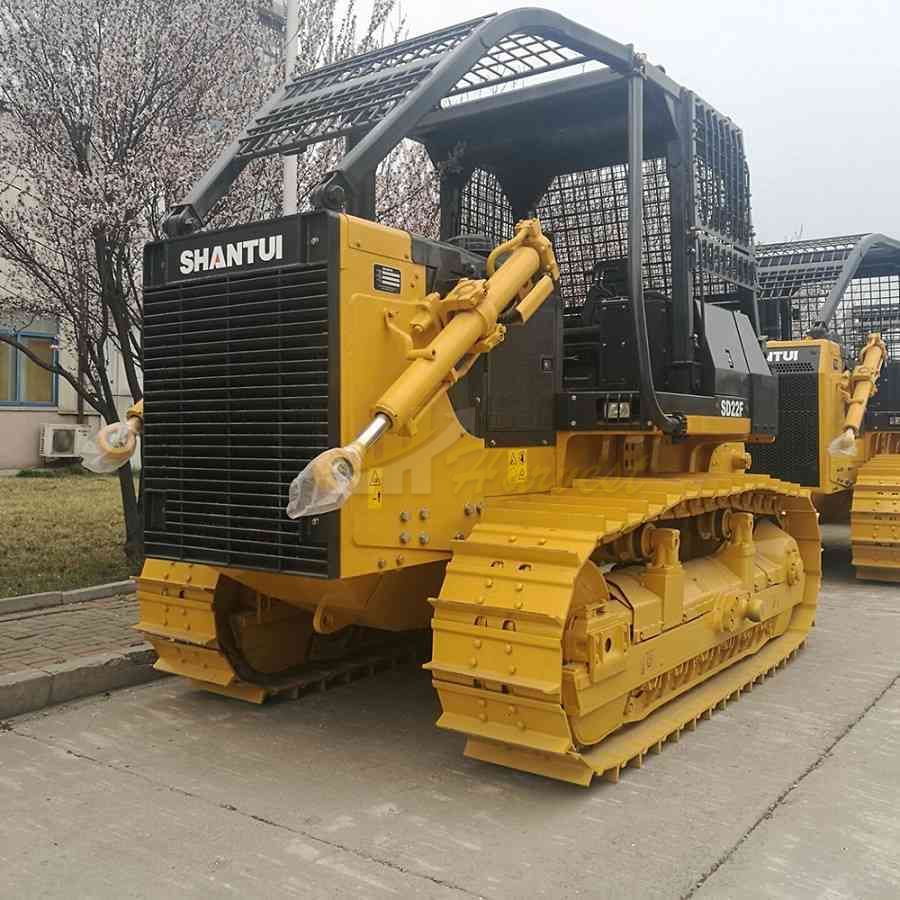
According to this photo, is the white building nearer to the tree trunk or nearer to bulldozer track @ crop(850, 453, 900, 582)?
the tree trunk

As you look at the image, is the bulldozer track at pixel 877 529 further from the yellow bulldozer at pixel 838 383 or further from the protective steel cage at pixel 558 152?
the protective steel cage at pixel 558 152

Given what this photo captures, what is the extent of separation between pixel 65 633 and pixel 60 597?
1.09 meters

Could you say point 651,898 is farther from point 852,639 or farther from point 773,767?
point 852,639

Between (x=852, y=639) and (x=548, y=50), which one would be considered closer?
(x=548, y=50)

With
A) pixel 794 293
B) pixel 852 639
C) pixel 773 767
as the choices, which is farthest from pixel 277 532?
pixel 794 293

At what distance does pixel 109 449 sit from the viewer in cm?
479

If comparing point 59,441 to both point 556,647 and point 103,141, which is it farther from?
point 556,647

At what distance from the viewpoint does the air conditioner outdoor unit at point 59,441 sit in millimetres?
19047

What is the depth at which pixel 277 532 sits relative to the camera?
4.32 metres

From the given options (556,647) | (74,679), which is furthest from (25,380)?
(556,647)

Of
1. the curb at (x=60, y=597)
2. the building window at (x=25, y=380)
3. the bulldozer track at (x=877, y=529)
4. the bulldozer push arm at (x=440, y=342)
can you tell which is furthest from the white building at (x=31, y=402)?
the bulldozer push arm at (x=440, y=342)

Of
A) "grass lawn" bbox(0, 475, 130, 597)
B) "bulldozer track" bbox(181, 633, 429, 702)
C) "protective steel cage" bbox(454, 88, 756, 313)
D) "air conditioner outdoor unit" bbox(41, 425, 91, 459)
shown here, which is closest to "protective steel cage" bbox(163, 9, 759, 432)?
"protective steel cage" bbox(454, 88, 756, 313)

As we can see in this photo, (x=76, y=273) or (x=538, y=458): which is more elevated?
(x=76, y=273)

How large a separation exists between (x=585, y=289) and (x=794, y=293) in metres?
6.23
